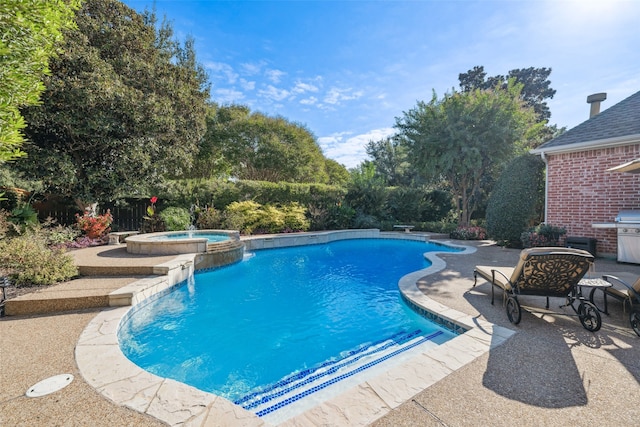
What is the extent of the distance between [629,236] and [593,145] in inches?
124

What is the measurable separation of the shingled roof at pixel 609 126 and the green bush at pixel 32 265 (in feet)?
48.7

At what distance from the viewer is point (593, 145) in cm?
905

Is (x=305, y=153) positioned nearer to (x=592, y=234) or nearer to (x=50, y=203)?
(x=50, y=203)

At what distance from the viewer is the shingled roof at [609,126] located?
8.84m

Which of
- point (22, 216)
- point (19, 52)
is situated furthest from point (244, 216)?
point (19, 52)

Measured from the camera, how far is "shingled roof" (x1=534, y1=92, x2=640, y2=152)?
8844 mm

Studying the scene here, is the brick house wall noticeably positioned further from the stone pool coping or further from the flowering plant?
the flowering plant

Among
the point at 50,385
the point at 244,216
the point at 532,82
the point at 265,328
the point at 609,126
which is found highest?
the point at 532,82

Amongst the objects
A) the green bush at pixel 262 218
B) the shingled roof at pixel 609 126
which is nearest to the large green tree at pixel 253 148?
the green bush at pixel 262 218

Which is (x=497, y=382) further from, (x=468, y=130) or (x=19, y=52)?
(x=468, y=130)

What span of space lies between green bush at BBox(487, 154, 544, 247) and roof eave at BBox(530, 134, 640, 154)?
68 centimetres

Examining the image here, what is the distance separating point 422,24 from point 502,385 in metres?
10.5

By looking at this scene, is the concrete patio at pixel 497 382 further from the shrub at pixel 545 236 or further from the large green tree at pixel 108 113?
the large green tree at pixel 108 113

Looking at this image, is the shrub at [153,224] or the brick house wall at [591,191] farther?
the shrub at [153,224]
